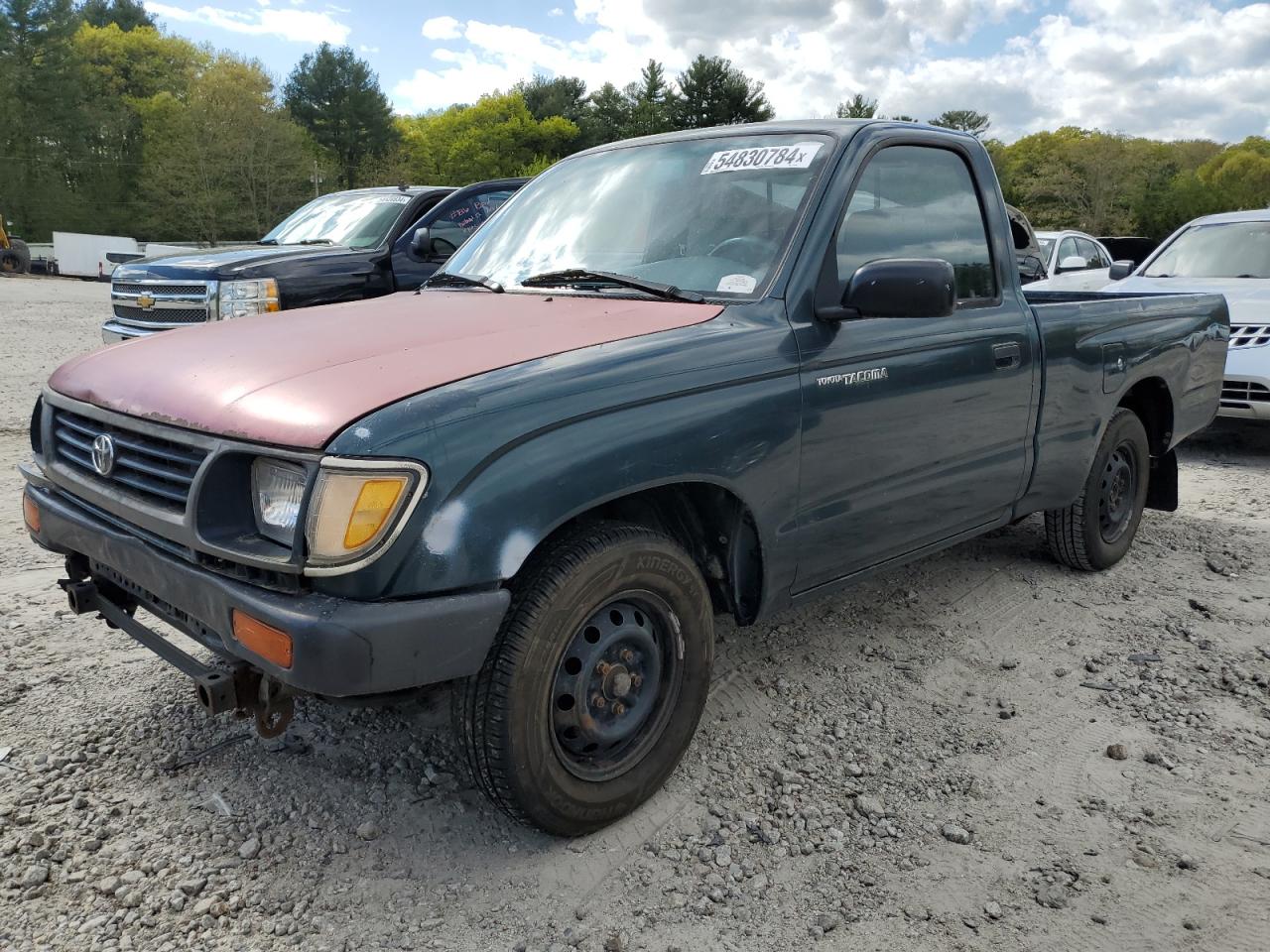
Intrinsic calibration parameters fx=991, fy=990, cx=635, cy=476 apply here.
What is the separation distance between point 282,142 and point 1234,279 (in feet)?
192

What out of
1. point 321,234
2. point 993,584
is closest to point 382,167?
point 321,234

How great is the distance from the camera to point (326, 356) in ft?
8.34

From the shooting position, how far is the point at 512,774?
7.77ft

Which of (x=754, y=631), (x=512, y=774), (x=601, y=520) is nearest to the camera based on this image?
(x=512, y=774)

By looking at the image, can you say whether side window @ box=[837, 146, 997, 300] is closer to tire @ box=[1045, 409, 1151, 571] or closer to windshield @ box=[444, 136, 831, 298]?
windshield @ box=[444, 136, 831, 298]

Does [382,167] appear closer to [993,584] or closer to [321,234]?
[321,234]

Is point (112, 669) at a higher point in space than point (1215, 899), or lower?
higher

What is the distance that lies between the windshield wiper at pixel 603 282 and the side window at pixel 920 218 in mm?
518

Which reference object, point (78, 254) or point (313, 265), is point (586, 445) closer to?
point (313, 265)

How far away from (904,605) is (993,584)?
1.97 feet

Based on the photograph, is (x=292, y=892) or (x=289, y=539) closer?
(x=289, y=539)

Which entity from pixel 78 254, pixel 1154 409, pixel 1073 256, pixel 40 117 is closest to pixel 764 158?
pixel 1154 409

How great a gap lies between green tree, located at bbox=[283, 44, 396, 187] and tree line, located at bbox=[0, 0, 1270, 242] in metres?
0.11

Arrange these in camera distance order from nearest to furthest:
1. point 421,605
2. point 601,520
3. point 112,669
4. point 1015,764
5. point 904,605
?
point 421,605, point 601,520, point 1015,764, point 112,669, point 904,605
